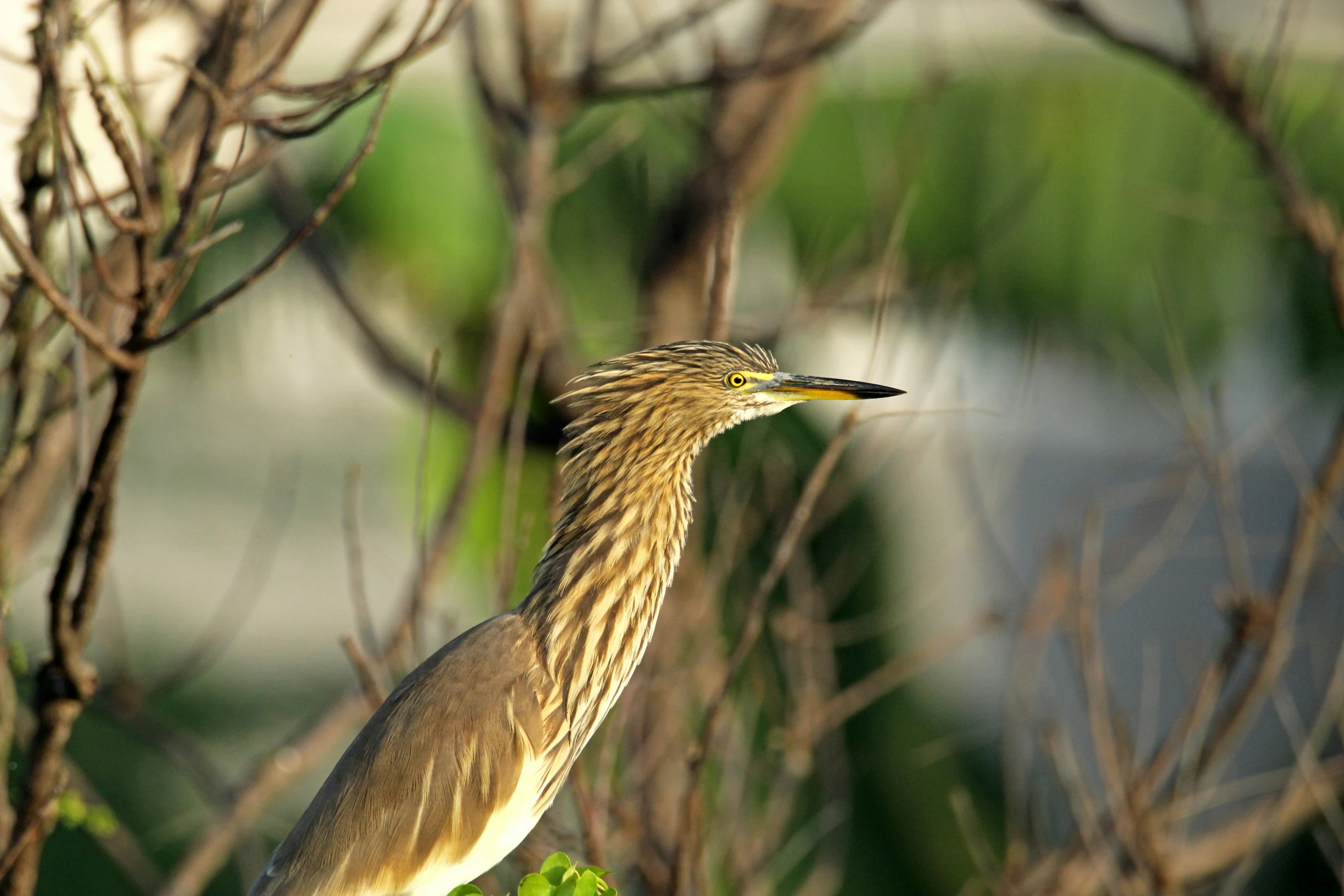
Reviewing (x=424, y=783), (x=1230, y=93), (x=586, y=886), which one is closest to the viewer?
(x=586, y=886)

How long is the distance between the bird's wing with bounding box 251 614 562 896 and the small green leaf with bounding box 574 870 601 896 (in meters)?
0.53

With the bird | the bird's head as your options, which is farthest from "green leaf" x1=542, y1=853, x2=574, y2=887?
the bird's head

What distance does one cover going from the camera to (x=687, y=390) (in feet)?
7.72

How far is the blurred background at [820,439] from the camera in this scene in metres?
3.34

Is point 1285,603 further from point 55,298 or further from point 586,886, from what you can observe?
point 55,298

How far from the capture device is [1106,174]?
7129 millimetres

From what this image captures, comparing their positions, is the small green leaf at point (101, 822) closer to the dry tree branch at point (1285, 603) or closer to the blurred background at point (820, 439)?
the blurred background at point (820, 439)

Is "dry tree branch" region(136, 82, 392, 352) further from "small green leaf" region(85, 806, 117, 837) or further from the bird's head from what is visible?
"small green leaf" region(85, 806, 117, 837)

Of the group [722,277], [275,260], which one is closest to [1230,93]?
[722,277]

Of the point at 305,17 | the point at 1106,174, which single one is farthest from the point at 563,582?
the point at 1106,174

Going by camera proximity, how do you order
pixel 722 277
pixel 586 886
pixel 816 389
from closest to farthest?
1. pixel 586 886
2. pixel 816 389
3. pixel 722 277

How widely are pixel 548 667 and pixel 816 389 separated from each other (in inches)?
26.3

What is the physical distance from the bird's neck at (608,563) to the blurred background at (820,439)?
0.20 m

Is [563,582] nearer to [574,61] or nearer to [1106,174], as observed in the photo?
[574,61]
